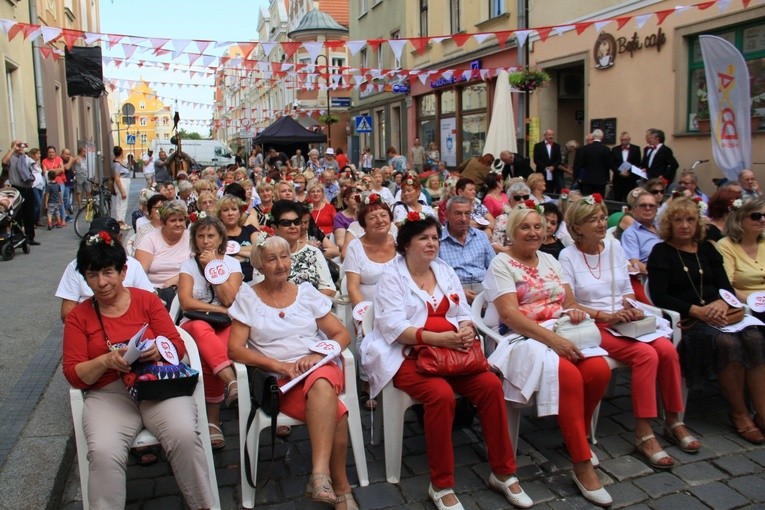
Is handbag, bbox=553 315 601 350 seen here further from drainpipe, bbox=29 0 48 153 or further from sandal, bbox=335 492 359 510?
drainpipe, bbox=29 0 48 153

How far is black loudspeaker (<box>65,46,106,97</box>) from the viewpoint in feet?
37.1

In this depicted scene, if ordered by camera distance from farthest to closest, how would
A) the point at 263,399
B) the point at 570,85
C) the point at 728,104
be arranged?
the point at 570,85
the point at 728,104
the point at 263,399

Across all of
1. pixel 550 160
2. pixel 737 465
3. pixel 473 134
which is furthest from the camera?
pixel 473 134

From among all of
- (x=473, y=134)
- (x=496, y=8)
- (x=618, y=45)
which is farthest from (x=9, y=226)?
(x=473, y=134)

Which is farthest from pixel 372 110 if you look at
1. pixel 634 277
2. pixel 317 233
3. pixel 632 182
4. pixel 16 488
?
pixel 16 488

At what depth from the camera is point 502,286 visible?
13.0 feet

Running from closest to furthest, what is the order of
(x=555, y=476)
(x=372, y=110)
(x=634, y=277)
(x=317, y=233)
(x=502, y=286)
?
(x=555, y=476), (x=502, y=286), (x=634, y=277), (x=317, y=233), (x=372, y=110)

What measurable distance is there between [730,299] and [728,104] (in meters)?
4.66

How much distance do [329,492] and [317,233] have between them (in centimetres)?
408

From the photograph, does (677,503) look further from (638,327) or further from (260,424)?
(260,424)

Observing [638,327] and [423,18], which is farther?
[423,18]

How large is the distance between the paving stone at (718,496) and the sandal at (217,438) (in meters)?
2.56

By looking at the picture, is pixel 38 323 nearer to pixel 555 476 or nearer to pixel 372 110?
pixel 555 476

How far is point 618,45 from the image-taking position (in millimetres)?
12938
